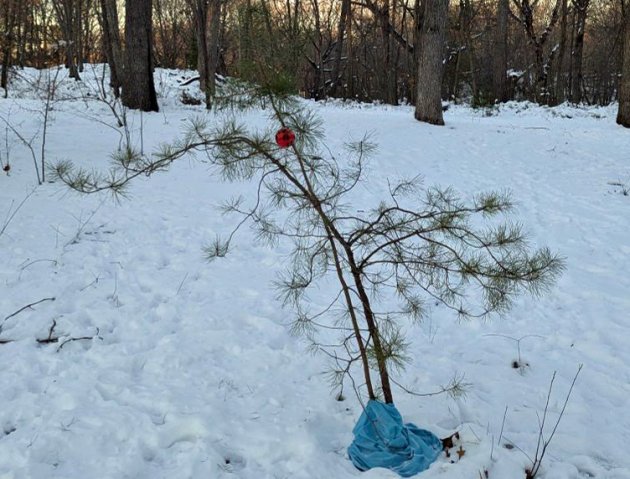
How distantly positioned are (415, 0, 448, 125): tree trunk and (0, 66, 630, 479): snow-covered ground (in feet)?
16.1

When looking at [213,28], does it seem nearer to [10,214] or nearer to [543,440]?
[10,214]

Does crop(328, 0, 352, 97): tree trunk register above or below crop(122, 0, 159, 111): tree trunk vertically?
above

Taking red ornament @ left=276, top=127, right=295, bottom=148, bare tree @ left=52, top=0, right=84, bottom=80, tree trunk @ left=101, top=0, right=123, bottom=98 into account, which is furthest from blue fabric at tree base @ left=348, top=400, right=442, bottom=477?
bare tree @ left=52, top=0, right=84, bottom=80

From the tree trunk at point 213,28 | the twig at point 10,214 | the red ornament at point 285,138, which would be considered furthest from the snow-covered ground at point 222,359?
the tree trunk at point 213,28

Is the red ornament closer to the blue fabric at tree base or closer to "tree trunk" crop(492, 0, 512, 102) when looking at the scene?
the blue fabric at tree base

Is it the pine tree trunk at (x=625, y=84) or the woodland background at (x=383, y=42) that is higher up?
the woodland background at (x=383, y=42)

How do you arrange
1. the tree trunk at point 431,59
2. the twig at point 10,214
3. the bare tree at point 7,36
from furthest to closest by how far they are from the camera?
the tree trunk at point 431,59 < the bare tree at point 7,36 < the twig at point 10,214

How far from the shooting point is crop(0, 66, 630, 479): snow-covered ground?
2.39 m

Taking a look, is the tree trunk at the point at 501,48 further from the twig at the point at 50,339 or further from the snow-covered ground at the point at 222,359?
the twig at the point at 50,339

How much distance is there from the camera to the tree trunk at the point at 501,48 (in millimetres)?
15852

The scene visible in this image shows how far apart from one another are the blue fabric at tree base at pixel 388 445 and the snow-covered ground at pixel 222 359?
5 centimetres

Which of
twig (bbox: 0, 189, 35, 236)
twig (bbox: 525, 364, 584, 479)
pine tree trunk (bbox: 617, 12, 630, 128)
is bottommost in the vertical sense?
twig (bbox: 525, 364, 584, 479)

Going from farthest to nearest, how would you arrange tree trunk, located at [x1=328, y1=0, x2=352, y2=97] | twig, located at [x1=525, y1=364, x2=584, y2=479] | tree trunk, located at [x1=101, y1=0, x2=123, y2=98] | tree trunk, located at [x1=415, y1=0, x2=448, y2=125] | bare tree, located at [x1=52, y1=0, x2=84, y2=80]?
tree trunk, located at [x1=328, y1=0, x2=352, y2=97]
bare tree, located at [x1=52, y1=0, x2=84, y2=80]
tree trunk, located at [x1=101, y1=0, x2=123, y2=98]
tree trunk, located at [x1=415, y1=0, x2=448, y2=125]
twig, located at [x1=525, y1=364, x2=584, y2=479]

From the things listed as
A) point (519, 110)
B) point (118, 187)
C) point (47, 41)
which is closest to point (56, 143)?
point (118, 187)
